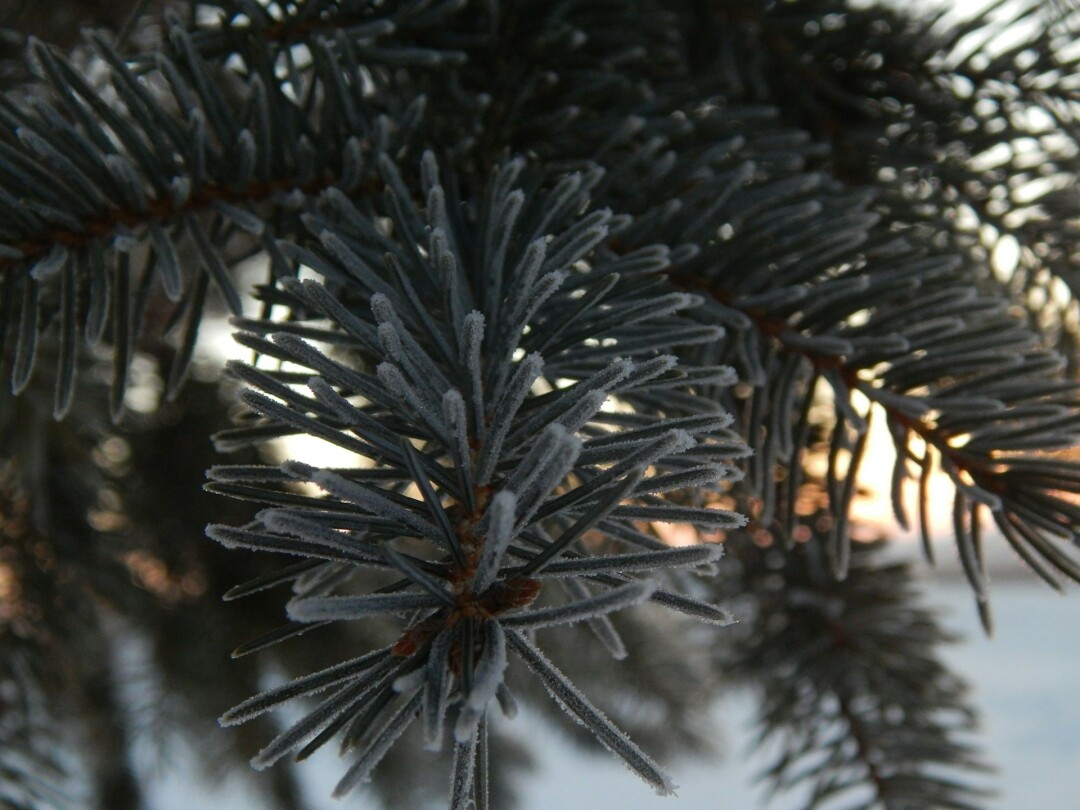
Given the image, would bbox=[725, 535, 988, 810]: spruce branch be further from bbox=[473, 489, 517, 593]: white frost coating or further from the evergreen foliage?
bbox=[473, 489, 517, 593]: white frost coating

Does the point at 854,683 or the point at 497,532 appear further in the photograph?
the point at 854,683

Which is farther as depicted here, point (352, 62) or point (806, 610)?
point (806, 610)

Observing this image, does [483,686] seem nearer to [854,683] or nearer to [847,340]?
[847,340]

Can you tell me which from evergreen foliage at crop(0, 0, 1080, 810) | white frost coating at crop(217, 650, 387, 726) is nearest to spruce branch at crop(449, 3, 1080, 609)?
evergreen foliage at crop(0, 0, 1080, 810)

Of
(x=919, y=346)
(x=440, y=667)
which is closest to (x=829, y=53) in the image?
(x=919, y=346)

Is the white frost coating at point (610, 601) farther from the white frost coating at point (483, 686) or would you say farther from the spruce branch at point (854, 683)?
the spruce branch at point (854, 683)

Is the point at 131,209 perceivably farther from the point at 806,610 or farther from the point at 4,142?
the point at 806,610

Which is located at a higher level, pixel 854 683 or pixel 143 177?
pixel 143 177

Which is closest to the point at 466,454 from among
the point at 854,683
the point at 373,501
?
the point at 373,501
